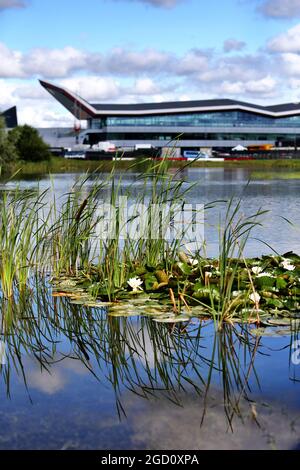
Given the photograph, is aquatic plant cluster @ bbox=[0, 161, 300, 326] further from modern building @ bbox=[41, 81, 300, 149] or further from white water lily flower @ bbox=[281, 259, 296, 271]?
modern building @ bbox=[41, 81, 300, 149]

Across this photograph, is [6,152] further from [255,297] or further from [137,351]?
[137,351]

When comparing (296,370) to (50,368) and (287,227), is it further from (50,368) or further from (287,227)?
(287,227)

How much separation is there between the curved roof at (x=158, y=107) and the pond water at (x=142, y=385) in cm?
7605

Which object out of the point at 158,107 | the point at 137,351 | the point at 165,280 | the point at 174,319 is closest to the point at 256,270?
the point at 165,280

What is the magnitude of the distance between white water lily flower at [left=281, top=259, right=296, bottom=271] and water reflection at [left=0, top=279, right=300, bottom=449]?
1.18 m

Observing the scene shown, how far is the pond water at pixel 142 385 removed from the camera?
2.55 metres

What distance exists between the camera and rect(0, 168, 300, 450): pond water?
255 centimetres

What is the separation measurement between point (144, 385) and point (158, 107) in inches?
3091

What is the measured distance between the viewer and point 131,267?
5246 mm

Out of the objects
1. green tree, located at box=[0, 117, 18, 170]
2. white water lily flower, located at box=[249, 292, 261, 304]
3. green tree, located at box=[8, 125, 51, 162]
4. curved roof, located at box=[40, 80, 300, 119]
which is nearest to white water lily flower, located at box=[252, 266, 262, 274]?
white water lily flower, located at box=[249, 292, 261, 304]

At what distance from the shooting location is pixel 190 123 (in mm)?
80688

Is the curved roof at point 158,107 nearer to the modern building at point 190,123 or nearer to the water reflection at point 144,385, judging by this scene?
the modern building at point 190,123

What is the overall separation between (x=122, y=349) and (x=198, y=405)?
0.97 meters

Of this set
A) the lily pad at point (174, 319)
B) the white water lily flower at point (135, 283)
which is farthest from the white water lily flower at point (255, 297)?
the white water lily flower at point (135, 283)
